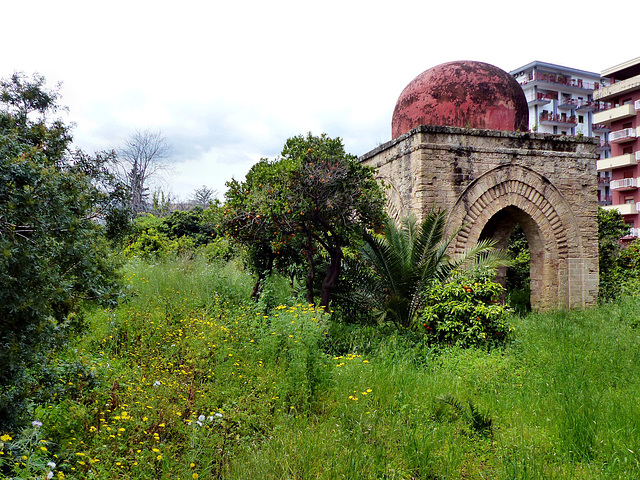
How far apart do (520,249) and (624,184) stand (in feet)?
63.5

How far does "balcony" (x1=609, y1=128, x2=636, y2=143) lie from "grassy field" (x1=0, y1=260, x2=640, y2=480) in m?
25.6

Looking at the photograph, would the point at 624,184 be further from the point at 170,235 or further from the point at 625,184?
the point at 170,235

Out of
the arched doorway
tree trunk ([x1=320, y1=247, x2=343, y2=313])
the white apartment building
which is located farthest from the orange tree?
the white apartment building

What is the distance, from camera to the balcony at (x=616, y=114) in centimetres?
2578

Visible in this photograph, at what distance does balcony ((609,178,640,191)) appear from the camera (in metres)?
25.8

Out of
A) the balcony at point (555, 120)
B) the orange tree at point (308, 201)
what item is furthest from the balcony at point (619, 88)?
the orange tree at point (308, 201)

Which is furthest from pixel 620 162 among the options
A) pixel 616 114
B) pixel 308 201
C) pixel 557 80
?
pixel 308 201

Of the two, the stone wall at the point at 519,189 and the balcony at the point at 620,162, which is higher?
the balcony at the point at 620,162

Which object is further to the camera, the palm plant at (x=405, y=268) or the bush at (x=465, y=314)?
the palm plant at (x=405, y=268)

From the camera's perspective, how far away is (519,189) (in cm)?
882

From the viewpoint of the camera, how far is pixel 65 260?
317cm

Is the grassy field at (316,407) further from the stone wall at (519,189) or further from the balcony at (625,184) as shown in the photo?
the balcony at (625,184)

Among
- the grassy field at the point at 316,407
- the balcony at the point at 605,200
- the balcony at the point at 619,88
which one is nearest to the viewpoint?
the grassy field at the point at 316,407

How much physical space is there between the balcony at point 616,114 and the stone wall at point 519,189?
21586 millimetres
